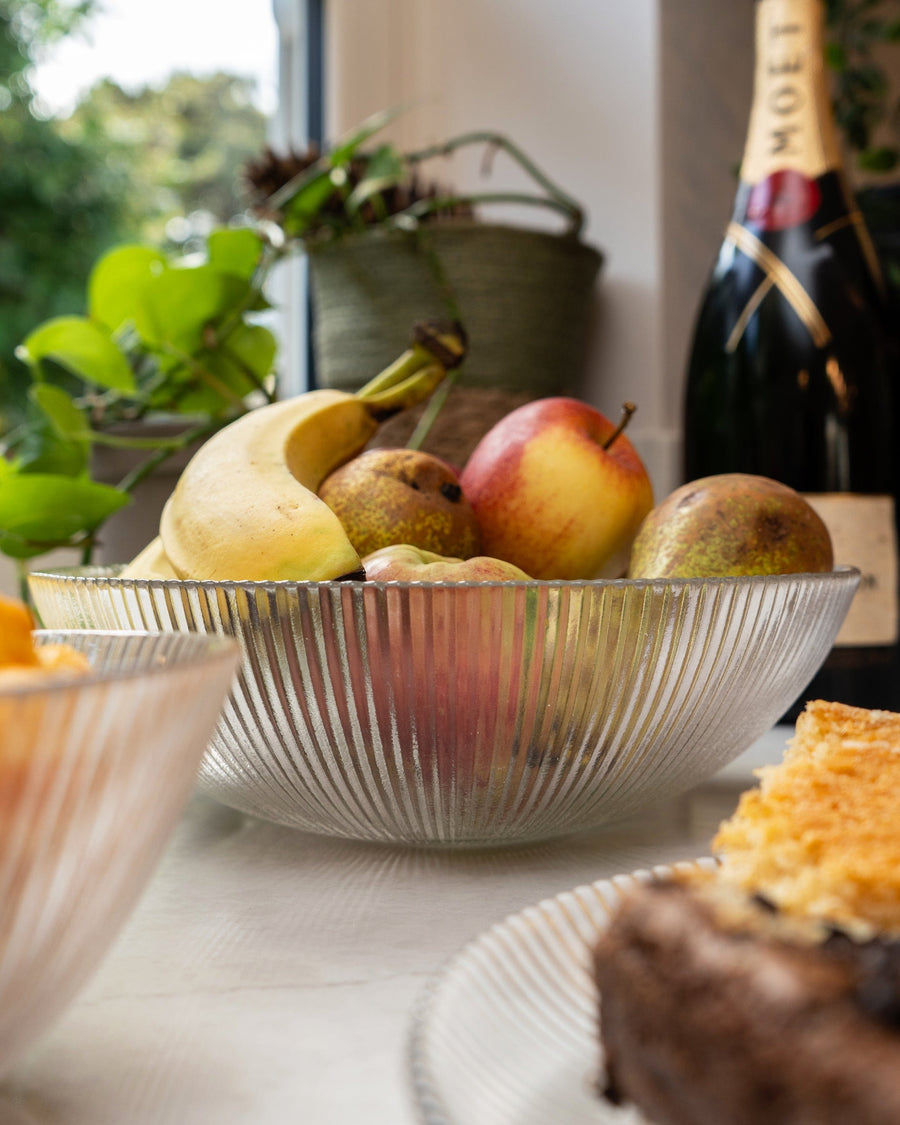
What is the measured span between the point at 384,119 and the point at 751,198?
262mm

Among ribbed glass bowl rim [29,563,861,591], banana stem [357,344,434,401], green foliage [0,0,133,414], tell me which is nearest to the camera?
ribbed glass bowl rim [29,563,861,591]

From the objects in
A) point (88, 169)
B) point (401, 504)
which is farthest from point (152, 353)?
point (88, 169)

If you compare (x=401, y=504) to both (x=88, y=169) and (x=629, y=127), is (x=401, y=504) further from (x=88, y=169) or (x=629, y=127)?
(x=88, y=169)

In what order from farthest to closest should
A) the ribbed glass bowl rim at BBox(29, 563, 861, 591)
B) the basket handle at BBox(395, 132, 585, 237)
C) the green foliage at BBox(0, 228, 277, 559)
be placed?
the basket handle at BBox(395, 132, 585, 237)
the green foliage at BBox(0, 228, 277, 559)
the ribbed glass bowl rim at BBox(29, 563, 861, 591)

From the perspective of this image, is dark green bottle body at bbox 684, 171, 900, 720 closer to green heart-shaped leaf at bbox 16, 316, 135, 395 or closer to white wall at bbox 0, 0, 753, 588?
white wall at bbox 0, 0, 753, 588

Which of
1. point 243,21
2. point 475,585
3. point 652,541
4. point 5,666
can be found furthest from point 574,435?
point 243,21

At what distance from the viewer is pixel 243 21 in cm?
118

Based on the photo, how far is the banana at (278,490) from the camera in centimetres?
38

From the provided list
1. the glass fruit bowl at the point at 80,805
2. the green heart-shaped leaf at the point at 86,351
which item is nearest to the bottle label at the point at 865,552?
the green heart-shaped leaf at the point at 86,351

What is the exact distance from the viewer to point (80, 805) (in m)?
0.18

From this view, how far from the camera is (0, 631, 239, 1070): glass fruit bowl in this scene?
17 centimetres

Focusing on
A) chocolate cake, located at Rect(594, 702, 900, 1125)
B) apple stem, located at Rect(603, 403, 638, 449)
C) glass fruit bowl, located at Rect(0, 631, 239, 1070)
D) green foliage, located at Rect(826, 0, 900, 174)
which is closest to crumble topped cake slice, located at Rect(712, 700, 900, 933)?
chocolate cake, located at Rect(594, 702, 900, 1125)

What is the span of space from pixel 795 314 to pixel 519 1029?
2.07 ft

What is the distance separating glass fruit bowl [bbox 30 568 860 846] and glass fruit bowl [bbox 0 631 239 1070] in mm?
114
